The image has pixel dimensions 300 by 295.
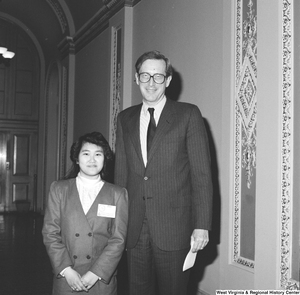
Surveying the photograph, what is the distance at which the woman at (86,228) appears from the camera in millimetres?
2439

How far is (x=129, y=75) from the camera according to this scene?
5.52 m

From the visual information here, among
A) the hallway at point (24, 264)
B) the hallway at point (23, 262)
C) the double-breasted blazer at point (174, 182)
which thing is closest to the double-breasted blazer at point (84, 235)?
the double-breasted blazer at point (174, 182)

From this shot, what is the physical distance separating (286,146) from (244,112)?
2.23 ft

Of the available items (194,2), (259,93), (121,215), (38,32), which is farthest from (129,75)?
(38,32)

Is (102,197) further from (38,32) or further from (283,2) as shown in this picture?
(38,32)

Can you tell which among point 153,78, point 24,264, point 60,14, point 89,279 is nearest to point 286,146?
point 153,78

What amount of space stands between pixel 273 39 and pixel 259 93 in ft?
1.11

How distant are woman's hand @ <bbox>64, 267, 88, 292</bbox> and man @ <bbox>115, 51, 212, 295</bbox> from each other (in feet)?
0.91

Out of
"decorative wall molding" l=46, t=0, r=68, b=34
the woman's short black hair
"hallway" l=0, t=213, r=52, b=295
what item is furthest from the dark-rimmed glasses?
"decorative wall molding" l=46, t=0, r=68, b=34

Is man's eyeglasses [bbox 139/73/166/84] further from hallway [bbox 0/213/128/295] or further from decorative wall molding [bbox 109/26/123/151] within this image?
decorative wall molding [bbox 109/26/123/151]

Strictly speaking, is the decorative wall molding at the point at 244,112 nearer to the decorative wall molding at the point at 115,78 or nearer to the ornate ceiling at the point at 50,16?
the decorative wall molding at the point at 115,78

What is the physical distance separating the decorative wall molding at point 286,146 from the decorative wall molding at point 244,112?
50cm

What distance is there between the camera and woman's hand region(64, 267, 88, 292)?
2402mm

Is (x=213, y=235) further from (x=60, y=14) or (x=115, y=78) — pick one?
(x=60, y=14)
